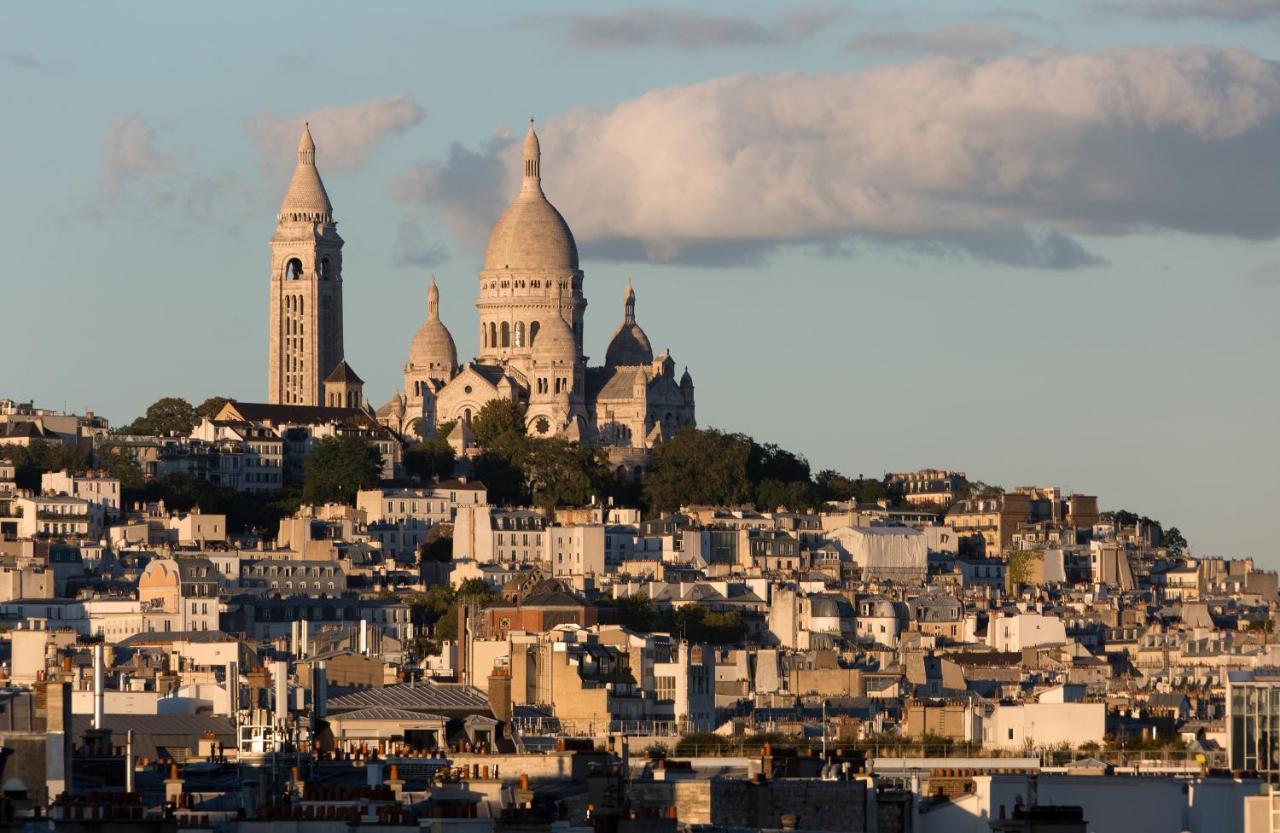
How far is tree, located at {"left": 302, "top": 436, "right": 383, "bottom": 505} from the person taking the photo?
171 m

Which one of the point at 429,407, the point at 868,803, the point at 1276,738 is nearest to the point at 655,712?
the point at 1276,738

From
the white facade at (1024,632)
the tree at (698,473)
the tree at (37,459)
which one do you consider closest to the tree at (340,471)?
the tree at (37,459)

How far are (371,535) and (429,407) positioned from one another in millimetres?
33627

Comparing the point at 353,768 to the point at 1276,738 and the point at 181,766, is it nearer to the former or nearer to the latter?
the point at 181,766

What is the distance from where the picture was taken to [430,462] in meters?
182

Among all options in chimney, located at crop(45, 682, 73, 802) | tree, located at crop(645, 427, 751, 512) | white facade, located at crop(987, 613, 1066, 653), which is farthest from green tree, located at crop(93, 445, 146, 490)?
chimney, located at crop(45, 682, 73, 802)

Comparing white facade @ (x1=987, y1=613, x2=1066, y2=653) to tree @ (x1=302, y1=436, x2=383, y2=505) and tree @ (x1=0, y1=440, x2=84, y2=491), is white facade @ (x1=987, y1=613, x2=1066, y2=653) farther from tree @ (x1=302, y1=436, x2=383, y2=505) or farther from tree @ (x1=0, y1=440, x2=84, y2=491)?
tree @ (x1=0, y1=440, x2=84, y2=491)

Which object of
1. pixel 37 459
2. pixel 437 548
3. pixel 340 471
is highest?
pixel 37 459

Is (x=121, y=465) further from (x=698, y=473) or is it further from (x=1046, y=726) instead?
(x=1046, y=726)

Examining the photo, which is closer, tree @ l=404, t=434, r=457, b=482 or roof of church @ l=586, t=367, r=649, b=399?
tree @ l=404, t=434, r=457, b=482

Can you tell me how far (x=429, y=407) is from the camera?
646 ft

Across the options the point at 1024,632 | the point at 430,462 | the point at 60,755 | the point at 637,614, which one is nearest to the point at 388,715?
the point at 60,755

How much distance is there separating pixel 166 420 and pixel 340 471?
2115cm

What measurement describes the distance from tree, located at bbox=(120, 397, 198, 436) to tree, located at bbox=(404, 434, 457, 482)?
37.2 ft
